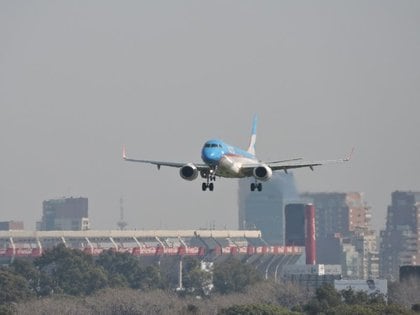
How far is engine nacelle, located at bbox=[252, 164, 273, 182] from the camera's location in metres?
151

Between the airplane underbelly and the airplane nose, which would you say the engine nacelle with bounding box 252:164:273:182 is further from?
the airplane nose

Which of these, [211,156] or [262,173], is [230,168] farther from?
[262,173]

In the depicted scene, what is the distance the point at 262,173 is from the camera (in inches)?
5960

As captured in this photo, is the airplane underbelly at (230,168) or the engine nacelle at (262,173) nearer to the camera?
the airplane underbelly at (230,168)

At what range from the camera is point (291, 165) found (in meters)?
160

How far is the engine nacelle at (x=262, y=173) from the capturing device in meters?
151

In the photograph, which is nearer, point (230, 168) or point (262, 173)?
point (230, 168)

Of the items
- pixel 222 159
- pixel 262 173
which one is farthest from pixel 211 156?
pixel 262 173

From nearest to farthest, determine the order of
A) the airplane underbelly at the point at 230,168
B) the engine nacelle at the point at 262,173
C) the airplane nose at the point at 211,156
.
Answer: the airplane nose at the point at 211,156, the airplane underbelly at the point at 230,168, the engine nacelle at the point at 262,173

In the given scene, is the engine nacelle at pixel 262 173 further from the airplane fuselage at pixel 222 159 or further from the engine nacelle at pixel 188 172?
the engine nacelle at pixel 188 172

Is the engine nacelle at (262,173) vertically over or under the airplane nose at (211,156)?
under

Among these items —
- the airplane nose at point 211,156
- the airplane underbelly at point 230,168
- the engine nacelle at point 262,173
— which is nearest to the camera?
the airplane nose at point 211,156

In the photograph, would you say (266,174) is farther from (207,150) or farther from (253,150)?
(253,150)

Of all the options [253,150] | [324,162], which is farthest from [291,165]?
[253,150]
